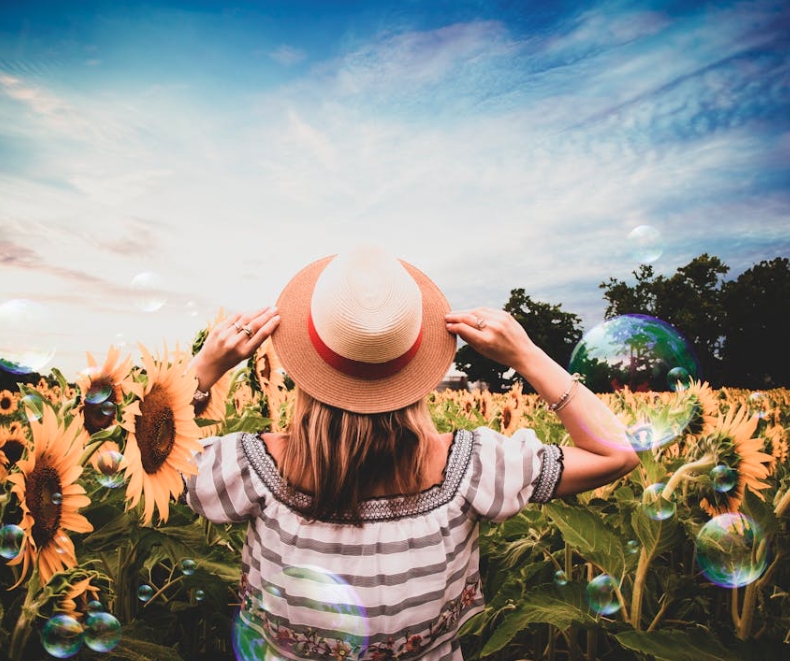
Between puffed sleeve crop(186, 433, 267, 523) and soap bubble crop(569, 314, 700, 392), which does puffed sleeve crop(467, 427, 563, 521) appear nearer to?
puffed sleeve crop(186, 433, 267, 523)

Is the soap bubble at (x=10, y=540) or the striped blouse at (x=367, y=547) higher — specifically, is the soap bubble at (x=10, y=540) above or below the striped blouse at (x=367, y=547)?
above

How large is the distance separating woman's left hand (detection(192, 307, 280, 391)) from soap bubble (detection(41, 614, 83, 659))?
830 mm

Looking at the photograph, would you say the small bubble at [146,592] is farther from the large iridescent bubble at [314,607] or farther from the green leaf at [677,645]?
the green leaf at [677,645]

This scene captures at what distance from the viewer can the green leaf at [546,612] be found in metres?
1.70

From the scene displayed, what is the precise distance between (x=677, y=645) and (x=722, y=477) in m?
0.95

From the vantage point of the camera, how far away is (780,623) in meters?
2.00

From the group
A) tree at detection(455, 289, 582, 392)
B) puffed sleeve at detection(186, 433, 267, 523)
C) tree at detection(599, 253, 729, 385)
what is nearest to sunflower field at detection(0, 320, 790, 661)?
puffed sleeve at detection(186, 433, 267, 523)

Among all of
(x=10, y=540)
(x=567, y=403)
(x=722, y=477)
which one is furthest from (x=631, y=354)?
(x=10, y=540)

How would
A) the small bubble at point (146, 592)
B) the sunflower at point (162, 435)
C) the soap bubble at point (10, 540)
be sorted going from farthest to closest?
the small bubble at point (146, 592) < the sunflower at point (162, 435) < the soap bubble at point (10, 540)

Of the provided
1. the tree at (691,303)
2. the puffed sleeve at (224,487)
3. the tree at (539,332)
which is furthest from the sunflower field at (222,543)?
the tree at (539,332)

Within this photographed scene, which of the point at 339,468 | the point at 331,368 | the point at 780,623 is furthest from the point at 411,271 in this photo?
the point at 780,623

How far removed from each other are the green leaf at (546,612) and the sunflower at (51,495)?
1.21m

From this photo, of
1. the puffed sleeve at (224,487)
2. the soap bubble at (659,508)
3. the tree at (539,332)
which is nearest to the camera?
the puffed sleeve at (224,487)

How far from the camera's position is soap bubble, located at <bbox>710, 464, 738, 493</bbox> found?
2.16 m
